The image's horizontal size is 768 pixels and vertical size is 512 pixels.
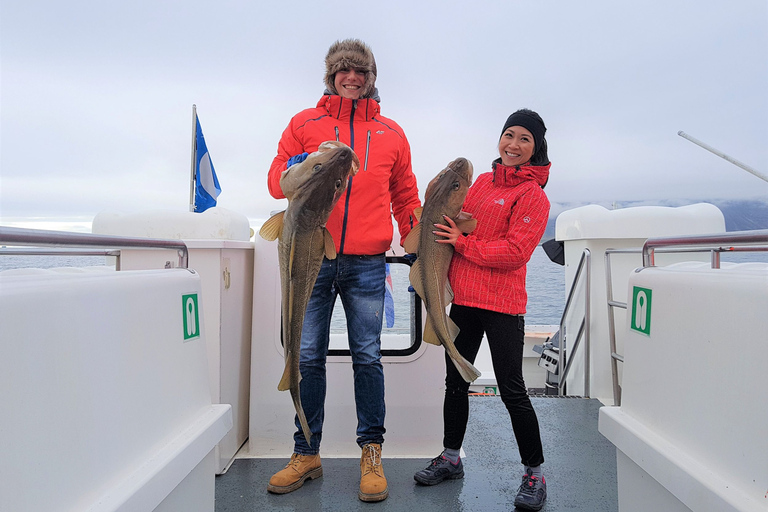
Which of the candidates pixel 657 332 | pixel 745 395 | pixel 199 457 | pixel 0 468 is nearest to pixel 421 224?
pixel 657 332

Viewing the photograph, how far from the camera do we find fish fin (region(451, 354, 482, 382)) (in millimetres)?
2590

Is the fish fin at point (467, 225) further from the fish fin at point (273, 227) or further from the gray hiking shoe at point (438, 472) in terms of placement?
the gray hiking shoe at point (438, 472)

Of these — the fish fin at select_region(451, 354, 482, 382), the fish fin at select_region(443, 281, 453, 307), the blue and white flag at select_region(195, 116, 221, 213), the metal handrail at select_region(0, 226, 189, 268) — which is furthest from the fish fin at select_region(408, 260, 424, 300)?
the blue and white flag at select_region(195, 116, 221, 213)

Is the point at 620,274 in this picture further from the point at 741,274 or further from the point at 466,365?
the point at 741,274

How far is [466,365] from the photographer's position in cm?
262

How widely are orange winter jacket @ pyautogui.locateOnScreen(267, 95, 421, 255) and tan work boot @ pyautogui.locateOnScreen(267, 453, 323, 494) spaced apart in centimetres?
120

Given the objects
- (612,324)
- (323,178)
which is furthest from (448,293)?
(612,324)

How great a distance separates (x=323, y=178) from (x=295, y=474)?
1.69 meters

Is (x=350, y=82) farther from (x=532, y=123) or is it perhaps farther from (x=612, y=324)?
(x=612, y=324)

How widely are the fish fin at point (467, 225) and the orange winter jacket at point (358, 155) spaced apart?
A: 416 mm

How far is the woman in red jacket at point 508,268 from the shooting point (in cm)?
265

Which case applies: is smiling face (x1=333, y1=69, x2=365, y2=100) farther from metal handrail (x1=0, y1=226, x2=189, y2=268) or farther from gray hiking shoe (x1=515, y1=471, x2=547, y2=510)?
gray hiking shoe (x1=515, y1=471, x2=547, y2=510)

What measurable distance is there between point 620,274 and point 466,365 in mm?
3143

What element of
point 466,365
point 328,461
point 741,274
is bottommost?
point 328,461
